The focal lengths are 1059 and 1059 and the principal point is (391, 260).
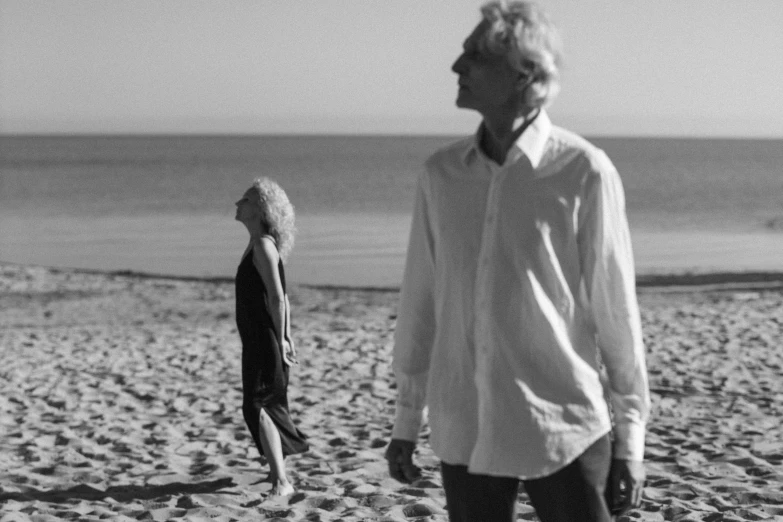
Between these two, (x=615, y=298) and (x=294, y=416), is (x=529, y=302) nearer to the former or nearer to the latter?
(x=615, y=298)

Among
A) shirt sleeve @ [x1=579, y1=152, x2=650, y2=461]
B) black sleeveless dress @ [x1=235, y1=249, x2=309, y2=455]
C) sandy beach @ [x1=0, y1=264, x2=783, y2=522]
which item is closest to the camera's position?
shirt sleeve @ [x1=579, y1=152, x2=650, y2=461]

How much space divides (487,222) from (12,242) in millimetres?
26920

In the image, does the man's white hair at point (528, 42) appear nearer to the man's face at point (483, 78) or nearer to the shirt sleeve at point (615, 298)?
the man's face at point (483, 78)

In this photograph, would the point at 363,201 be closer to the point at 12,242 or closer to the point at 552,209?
the point at 12,242

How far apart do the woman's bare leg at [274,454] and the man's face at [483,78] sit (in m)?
3.62

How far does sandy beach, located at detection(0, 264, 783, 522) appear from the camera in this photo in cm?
553

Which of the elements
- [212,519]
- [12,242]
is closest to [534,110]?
[212,519]

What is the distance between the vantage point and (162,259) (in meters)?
23.2

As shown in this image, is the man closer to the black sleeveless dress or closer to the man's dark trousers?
the man's dark trousers

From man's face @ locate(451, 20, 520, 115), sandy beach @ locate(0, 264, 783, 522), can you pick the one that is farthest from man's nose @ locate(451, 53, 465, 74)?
sandy beach @ locate(0, 264, 783, 522)

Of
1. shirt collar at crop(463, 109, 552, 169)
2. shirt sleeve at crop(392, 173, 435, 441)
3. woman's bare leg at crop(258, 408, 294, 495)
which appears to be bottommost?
woman's bare leg at crop(258, 408, 294, 495)

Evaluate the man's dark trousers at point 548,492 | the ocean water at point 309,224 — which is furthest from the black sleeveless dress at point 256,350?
the ocean water at point 309,224

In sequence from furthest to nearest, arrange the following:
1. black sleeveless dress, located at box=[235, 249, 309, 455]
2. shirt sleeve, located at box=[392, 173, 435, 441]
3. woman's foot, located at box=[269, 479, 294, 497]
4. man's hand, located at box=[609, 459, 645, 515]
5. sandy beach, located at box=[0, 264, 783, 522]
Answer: black sleeveless dress, located at box=[235, 249, 309, 455] → woman's foot, located at box=[269, 479, 294, 497] → sandy beach, located at box=[0, 264, 783, 522] → shirt sleeve, located at box=[392, 173, 435, 441] → man's hand, located at box=[609, 459, 645, 515]

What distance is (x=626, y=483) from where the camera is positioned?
258 centimetres
